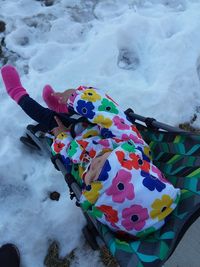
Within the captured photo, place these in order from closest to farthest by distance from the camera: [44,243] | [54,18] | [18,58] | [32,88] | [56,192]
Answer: [44,243], [56,192], [32,88], [18,58], [54,18]

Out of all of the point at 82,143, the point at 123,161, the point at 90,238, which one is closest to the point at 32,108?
the point at 82,143

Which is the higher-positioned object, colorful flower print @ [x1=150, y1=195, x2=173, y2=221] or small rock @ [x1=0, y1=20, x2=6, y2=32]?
small rock @ [x1=0, y1=20, x2=6, y2=32]

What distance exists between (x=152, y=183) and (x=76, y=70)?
1.47m

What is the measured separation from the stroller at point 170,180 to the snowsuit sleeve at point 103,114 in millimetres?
163

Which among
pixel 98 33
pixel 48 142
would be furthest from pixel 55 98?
pixel 98 33

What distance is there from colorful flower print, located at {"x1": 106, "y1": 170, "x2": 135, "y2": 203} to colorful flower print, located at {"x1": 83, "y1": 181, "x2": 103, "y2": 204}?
0.18 ft

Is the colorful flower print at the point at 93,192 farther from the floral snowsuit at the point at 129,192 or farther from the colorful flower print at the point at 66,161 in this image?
the colorful flower print at the point at 66,161

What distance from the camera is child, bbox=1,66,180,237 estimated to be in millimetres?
2143

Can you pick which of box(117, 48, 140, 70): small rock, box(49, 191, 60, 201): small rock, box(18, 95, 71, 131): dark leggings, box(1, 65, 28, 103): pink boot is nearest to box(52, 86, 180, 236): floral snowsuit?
box(49, 191, 60, 201): small rock

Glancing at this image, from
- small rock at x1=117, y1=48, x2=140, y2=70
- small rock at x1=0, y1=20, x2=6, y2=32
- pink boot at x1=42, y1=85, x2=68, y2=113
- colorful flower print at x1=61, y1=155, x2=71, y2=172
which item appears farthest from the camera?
small rock at x1=0, y1=20, x2=6, y2=32

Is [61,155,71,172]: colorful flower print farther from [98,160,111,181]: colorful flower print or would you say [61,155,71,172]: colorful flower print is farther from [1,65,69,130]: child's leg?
[98,160,111,181]: colorful flower print

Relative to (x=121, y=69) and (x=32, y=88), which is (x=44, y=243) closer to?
(x=32, y=88)

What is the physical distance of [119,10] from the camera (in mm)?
3793

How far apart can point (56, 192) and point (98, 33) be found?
5.13 feet
